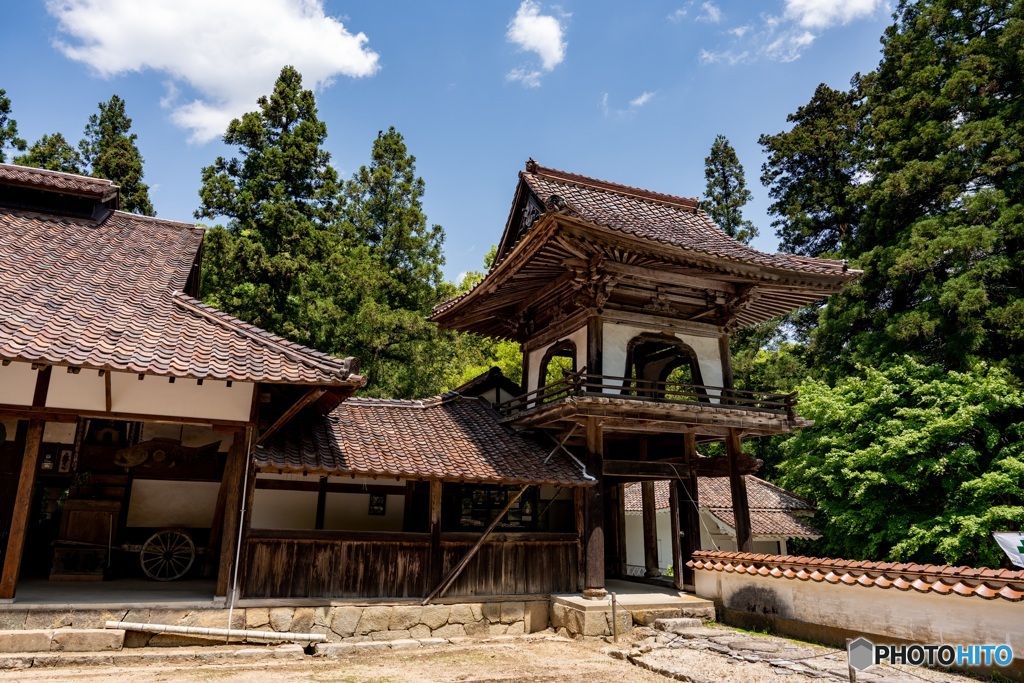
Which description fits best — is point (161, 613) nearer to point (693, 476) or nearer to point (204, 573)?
point (204, 573)

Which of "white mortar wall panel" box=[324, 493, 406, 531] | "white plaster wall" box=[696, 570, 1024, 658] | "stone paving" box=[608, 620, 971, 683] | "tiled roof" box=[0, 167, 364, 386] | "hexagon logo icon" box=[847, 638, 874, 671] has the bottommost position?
"stone paving" box=[608, 620, 971, 683]

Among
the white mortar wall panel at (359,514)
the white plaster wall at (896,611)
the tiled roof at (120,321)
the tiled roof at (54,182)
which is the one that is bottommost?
the white plaster wall at (896,611)

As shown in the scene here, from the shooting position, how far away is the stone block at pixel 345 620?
393 inches

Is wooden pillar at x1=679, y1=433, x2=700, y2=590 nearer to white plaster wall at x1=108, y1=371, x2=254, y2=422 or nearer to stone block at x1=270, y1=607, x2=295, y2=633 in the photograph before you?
stone block at x1=270, y1=607, x2=295, y2=633

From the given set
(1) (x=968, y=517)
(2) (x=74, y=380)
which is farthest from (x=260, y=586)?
(1) (x=968, y=517)

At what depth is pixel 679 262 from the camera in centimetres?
1211

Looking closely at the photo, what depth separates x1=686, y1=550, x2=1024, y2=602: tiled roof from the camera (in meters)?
7.33

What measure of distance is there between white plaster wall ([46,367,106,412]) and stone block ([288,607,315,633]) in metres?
4.16

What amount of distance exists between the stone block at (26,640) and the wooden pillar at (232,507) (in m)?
2.05

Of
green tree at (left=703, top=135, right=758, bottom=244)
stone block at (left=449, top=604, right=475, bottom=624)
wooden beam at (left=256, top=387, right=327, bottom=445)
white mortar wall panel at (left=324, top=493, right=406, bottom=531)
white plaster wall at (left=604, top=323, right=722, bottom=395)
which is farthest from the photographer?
green tree at (left=703, top=135, right=758, bottom=244)

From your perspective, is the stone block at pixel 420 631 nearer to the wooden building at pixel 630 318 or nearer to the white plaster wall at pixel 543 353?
the wooden building at pixel 630 318

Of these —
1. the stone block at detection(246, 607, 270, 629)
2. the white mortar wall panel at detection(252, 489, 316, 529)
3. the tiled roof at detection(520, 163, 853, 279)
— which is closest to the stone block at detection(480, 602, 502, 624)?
the stone block at detection(246, 607, 270, 629)

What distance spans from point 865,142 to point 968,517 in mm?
Result: 16208

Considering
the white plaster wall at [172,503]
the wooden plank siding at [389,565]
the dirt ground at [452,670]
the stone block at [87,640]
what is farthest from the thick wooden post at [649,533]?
the stone block at [87,640]
